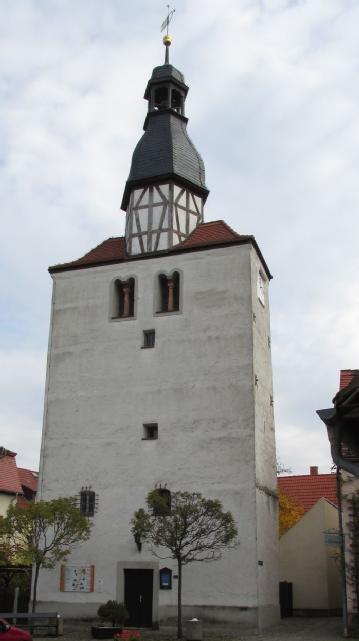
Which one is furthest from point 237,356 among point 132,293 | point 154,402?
point 132,293

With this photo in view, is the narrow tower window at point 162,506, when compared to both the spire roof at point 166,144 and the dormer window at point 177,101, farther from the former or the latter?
the dormer window at point 177,101

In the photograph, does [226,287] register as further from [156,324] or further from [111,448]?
[111,448]

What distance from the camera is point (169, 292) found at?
88.3 feet

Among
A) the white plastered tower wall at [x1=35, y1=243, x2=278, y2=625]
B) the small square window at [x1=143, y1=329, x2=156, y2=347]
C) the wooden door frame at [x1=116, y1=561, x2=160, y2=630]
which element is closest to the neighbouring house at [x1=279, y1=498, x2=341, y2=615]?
the white plastered tower wall at [x1=35, y1=243, x2=278, y2=625]

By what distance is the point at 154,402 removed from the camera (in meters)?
25.4

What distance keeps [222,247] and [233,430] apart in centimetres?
687

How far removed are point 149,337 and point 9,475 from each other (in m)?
18.6

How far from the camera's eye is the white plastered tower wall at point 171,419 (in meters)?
23.1

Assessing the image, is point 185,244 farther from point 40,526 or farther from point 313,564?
point 313,564

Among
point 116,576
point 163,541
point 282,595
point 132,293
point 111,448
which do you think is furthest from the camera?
point 282,595

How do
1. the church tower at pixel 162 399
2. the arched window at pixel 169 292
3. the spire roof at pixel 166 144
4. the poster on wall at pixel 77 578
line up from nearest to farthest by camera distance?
the church tower at pixel 162 399 < the poster on wall at pixel 77 578 < the arched window at pixel 169 292 < the spire roof at pixel 166 144

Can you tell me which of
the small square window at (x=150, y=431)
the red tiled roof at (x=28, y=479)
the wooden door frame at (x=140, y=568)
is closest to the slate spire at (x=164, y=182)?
the small square window at (x=150, y=431)

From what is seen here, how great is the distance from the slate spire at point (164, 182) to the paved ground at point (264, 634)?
1366 centimetres

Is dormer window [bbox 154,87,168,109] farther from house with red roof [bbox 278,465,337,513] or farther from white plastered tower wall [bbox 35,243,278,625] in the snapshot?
house with red roof [bbox 278,465,337,513]
